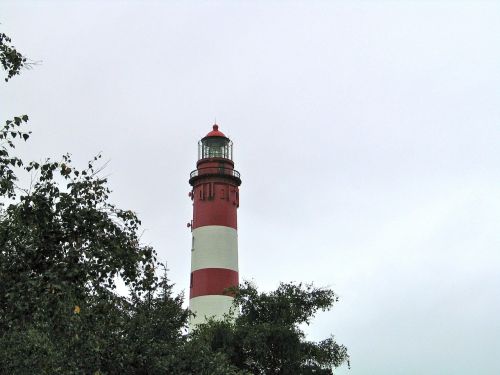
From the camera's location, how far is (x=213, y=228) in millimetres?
60469

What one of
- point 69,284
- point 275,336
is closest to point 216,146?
point 275,336

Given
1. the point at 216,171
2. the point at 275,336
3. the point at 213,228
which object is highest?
the point at 216,171

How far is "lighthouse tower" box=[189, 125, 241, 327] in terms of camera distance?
57.3 m

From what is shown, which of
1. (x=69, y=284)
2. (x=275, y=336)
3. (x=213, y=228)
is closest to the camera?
(x=69, y=284)

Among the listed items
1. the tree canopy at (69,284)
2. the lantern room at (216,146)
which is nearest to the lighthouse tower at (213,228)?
the lantern room at (216,146)

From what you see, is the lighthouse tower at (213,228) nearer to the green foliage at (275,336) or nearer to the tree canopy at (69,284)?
the green foliage at (275,336)

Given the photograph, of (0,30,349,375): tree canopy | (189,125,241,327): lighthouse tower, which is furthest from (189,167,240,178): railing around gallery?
(0,30,349,375): tree canopy

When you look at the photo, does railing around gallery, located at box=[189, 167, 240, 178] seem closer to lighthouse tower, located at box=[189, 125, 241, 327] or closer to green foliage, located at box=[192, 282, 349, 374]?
lighthouse tower, located at box=[189, 125, 241, 327]

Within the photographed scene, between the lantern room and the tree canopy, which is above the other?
the lantern room

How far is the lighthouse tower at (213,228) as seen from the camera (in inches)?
2256

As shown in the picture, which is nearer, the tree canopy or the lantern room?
the tree canopy

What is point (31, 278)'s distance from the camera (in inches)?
577

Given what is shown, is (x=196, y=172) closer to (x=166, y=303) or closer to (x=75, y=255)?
(x=166, y=303)

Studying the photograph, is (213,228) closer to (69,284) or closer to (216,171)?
(216,171)
